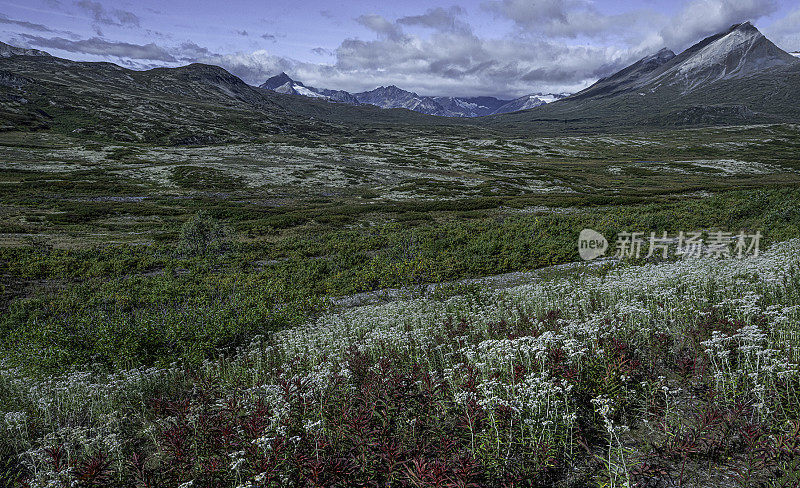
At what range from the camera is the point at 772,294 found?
9812mm

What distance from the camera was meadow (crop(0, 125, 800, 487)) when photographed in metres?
4.84

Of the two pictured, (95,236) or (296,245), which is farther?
(95,236)

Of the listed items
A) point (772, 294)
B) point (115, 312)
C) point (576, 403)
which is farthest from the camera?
point (115, 312)

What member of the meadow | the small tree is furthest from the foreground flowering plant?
the small tree

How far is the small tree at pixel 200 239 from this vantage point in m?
31.1

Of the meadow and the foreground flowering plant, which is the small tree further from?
the foreground flowering plant

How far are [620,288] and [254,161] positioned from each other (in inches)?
3943

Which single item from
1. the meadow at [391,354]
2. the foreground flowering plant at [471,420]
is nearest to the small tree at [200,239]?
the meadow at [391,354]

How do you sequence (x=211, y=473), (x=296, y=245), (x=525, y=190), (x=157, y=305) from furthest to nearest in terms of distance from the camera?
(x=525, y=190) → (x=296, y=245) → (x=157, y=305) → (x=211, y=473)

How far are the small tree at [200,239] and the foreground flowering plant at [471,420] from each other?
22.6 m

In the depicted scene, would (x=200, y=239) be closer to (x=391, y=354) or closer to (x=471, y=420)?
(x=391, y=354)

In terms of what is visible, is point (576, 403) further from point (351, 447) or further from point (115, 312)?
point (115, 312)

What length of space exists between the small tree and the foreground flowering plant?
22.6 metres

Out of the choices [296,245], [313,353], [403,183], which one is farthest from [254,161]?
[313,353]
